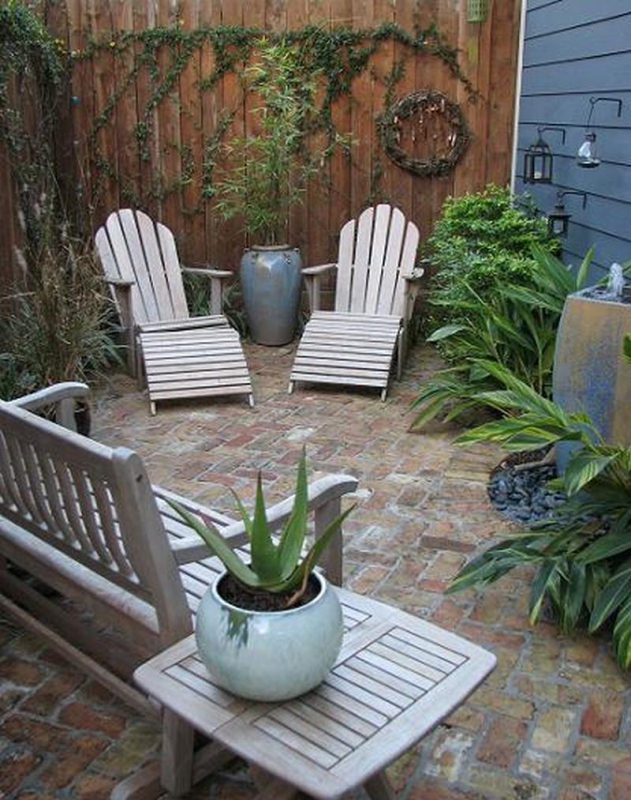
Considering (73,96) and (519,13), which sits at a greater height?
(519,13)

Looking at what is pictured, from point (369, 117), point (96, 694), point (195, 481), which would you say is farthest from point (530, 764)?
point (369, 117)

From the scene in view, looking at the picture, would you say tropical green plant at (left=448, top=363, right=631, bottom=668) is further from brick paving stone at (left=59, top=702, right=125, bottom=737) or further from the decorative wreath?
the decorative wreath

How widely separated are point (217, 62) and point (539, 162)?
2.31m

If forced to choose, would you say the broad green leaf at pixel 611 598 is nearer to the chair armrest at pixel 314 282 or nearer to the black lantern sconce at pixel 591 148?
the black lantern sconce at pixel 591 148

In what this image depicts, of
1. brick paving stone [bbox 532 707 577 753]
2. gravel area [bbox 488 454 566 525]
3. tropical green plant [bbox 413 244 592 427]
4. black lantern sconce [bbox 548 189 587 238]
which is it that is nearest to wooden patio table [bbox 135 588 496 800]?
brick paving stone [bbox 532 707 577 753]

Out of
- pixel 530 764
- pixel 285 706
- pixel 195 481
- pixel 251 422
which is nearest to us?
pixel 285 706

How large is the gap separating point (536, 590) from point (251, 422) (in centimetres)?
214

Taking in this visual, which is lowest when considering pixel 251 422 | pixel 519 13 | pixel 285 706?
pixel 251 422

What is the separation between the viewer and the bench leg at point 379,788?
1.70 metres

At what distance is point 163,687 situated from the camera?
1.54 metres

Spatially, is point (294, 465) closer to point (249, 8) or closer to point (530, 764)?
point (530, 764)

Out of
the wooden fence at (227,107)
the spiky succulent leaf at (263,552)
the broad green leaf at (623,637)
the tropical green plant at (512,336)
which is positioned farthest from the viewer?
the wooden fence at (227,107)

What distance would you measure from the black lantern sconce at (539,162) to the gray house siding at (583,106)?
0.24 feet

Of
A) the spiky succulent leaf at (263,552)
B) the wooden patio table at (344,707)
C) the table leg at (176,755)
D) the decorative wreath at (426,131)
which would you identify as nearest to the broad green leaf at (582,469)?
the wooden patio table at (344,707)
